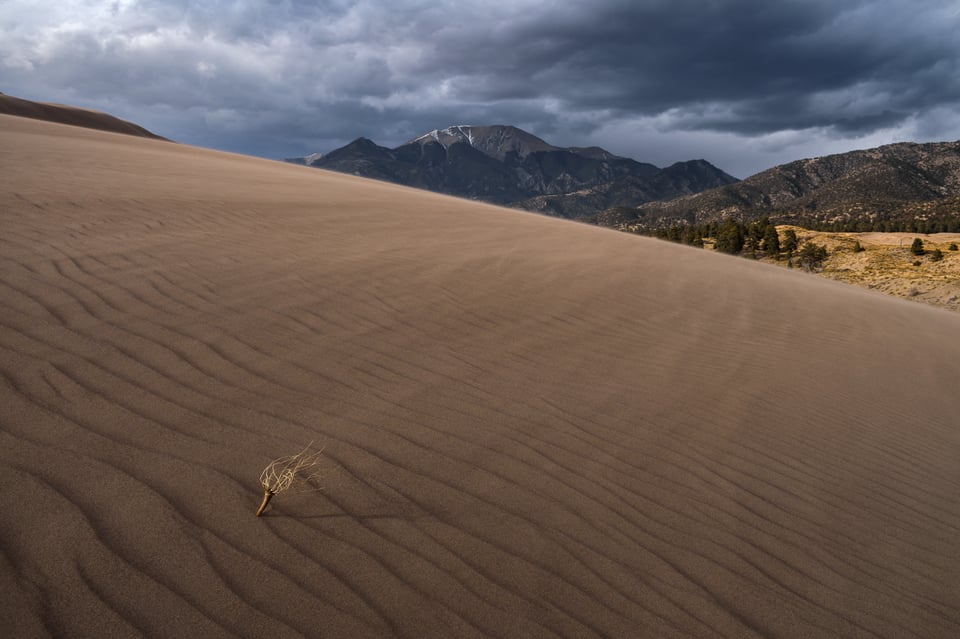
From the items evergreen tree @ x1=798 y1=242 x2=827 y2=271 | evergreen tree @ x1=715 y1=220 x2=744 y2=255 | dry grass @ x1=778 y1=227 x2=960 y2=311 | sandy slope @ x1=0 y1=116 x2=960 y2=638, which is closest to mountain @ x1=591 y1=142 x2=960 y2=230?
dry grass @ x1=778 y1=227 x2=960 y2=311

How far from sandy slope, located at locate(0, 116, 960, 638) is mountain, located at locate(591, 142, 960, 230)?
77.6m

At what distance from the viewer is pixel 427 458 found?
126 inches

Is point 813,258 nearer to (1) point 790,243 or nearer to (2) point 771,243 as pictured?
(1) point 790,243

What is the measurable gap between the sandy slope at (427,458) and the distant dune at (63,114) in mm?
40686

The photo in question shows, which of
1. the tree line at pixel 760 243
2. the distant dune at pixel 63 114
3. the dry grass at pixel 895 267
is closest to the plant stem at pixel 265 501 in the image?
the dry grass at pixel 895 267

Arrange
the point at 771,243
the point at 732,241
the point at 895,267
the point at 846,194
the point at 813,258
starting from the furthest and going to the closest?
the point at 846,194
the point at 732,241
the point at 771,243
the point at 813,258
the point at 895,267

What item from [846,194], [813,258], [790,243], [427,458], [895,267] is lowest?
[427,458]

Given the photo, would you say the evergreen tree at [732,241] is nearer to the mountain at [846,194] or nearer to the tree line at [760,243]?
the tree line at [760,243]

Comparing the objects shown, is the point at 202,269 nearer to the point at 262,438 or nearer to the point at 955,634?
the point at 262,438

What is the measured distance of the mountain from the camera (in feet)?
293

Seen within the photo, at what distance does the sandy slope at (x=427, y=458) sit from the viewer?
89.0 inches

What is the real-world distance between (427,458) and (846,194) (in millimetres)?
151832

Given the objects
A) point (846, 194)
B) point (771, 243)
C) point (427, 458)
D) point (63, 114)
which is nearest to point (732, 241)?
point (771, 243)

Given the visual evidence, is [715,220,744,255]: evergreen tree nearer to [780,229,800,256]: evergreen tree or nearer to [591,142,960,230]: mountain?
[780,229,800,256]: evergreen tree
